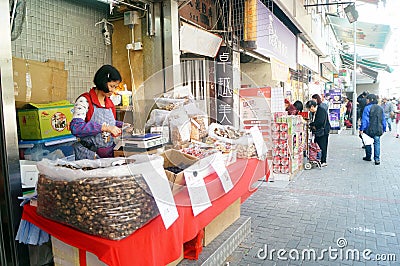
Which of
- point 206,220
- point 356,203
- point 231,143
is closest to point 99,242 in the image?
point 206,220

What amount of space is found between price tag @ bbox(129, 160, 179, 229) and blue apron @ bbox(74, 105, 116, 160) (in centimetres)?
100

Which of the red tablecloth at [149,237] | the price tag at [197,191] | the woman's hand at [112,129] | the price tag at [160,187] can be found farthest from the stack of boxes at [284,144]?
the price tag at [160,187]

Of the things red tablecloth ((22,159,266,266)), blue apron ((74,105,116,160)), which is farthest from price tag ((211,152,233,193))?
blue apron ((74,105,116,160))

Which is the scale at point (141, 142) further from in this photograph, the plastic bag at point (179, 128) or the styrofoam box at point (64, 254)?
the styrofoam box at point (64, 254)

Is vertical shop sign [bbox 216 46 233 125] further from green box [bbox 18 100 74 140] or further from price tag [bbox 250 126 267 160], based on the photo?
green box [bbox 18 100 74 140]

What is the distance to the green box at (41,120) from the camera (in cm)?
308

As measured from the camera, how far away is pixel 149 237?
5.18ft

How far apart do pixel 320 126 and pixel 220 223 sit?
16.2ft

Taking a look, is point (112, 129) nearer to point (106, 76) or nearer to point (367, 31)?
point (106, 76)

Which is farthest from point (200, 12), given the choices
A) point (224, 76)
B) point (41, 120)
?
point (41, 120)

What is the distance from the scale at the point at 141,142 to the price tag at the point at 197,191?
441 millimetres

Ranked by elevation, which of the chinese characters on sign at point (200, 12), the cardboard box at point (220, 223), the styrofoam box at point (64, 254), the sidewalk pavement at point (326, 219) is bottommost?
the sidewalk pavement at point (326, 219)

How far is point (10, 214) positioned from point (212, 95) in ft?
14.1

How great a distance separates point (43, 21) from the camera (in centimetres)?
334
